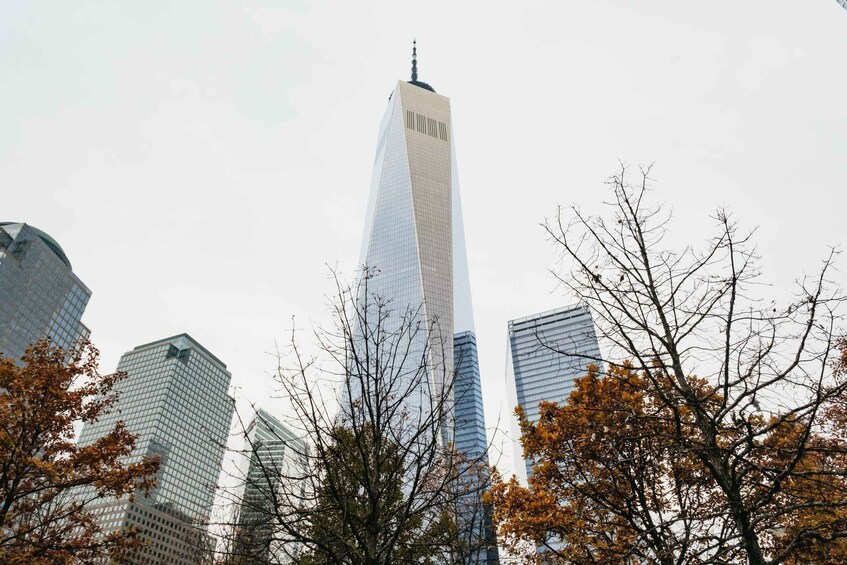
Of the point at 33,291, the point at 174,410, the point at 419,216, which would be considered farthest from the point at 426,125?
Answer: the point at 174,410

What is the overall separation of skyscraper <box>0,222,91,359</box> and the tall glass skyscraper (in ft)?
256

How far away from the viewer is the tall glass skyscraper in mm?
128500

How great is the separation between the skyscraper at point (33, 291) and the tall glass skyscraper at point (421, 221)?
77922mm

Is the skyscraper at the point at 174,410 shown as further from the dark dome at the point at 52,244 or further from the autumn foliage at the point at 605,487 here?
the autumn foliage at the point at 605,487

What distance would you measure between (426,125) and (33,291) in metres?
118

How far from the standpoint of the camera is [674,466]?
8430 millimetres

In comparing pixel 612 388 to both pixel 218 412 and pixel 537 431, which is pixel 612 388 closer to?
pixel 537 431

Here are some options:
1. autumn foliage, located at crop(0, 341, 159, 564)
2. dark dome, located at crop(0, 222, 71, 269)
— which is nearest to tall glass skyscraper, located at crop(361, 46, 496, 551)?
dark dome, located at crop(0, 222, 71, 269)

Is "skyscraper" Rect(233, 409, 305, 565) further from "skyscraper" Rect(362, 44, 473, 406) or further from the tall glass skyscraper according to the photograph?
"skyscraper" Rect(362, 44, 473, 406)

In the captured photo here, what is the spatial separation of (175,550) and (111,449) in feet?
427

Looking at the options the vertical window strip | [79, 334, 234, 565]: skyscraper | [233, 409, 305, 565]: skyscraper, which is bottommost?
[233, 409, 305, 565]: skyscraper

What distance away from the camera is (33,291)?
112m

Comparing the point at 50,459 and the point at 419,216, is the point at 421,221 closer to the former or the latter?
the point at 419,216

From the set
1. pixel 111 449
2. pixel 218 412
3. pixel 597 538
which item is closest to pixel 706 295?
pixel 597 538
